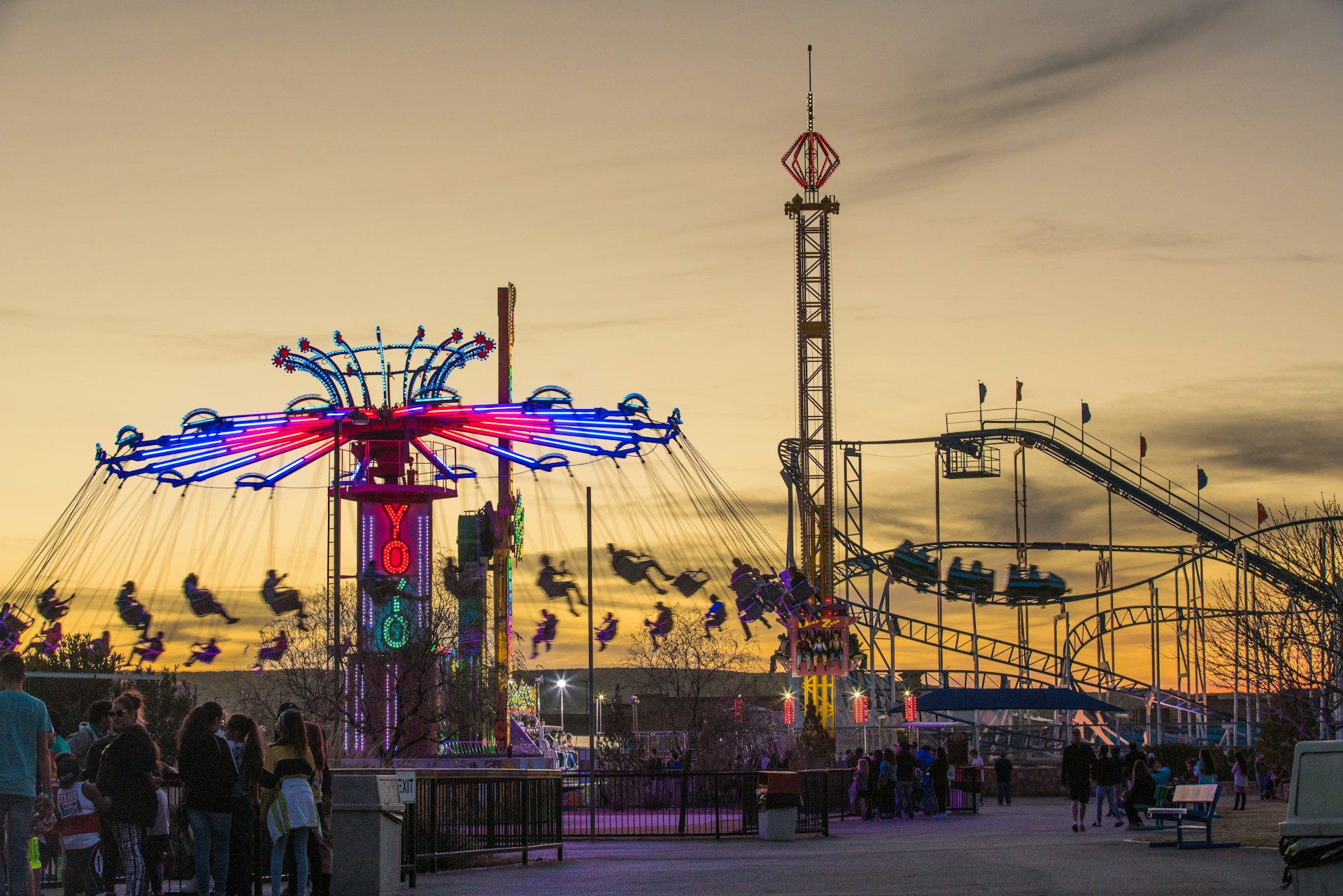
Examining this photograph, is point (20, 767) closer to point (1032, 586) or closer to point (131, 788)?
point (131, 788)

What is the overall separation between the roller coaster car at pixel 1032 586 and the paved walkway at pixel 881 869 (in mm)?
33801

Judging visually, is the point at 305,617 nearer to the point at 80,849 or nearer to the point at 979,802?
the point at 979,802

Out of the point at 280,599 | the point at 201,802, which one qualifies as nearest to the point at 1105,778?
the point at 201,802

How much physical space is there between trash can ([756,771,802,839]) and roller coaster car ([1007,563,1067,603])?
3572 centimetres

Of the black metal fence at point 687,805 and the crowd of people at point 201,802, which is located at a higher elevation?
the crowd of people at point 201,802

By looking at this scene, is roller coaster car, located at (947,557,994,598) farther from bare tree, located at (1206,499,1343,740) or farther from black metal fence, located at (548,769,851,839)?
black metal fence, located at (548,769,851,839)

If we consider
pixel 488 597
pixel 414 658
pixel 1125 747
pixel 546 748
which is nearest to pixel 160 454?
pixel 414 658

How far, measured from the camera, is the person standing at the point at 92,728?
1422cm

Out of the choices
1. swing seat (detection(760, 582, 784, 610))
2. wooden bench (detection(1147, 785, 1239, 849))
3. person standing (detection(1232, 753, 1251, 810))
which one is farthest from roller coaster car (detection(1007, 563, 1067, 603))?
wooden bench (detection(1147, 785, 1239, 849))

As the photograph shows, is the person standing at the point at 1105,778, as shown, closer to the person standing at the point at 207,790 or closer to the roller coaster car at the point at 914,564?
the person standing at the point at 207,790

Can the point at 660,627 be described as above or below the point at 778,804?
above

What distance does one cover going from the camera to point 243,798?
44.7 ft

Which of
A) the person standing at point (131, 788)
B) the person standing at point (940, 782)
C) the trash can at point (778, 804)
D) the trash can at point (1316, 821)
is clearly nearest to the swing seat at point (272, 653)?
the person standing at point (940, 782)

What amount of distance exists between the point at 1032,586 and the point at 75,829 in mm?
48599
